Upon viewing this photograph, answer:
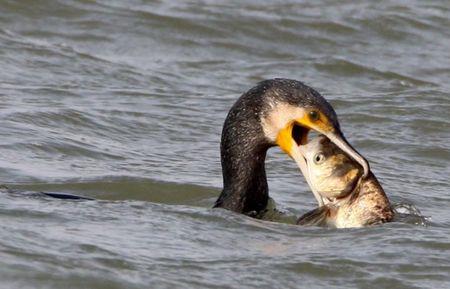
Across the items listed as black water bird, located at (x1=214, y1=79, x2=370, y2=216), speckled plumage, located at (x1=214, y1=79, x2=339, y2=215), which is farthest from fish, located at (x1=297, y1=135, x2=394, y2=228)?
speckled plumage, located at (x1=214, y1=79, x2=339, y2=215)

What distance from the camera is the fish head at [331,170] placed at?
8.37m

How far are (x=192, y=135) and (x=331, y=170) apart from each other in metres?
3.80

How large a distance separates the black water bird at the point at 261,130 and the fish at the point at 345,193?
0.31 metres

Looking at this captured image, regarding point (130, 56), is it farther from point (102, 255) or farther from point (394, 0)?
point (102, 255)

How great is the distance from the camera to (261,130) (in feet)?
29.6

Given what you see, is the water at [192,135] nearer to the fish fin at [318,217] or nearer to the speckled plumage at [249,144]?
the fish fin at [318,217]

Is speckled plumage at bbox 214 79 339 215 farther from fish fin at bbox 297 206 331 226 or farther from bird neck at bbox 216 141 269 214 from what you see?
fish fin at bbox 297 206 331 226

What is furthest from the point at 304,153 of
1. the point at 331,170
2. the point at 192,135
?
the point at 192,135

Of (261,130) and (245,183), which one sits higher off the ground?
(261,130)

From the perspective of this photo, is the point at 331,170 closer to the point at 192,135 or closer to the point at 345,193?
the point at 345,193

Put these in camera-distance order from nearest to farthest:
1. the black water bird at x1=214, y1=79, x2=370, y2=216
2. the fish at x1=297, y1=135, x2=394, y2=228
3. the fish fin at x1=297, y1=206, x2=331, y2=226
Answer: the fish at x1=297, y1=135, x2=394, y2=228
the fish fin at x1=297, y1=206, x2=331, y2=226
the black water bird at x1=214, y1=79, x2=370, y2=216

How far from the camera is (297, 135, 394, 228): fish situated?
8.36 metres

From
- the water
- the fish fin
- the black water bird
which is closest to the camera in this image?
the water

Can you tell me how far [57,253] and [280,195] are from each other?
3038 mm
